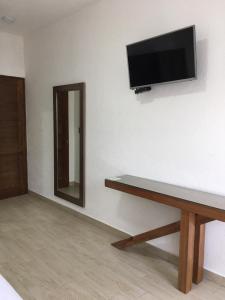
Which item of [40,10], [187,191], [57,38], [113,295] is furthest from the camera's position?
[57,38]

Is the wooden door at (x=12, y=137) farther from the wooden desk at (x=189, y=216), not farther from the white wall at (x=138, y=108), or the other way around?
the wooden desk at (x=189, y=216)

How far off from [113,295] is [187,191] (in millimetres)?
1020

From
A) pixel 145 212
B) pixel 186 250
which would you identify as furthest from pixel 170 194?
pixel 145 212

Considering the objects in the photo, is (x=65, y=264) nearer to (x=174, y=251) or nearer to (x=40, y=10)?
(x=174, y=251)

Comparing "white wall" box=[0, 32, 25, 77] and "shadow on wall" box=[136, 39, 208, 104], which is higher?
"white wall" box=[0, 32, 25, 77]

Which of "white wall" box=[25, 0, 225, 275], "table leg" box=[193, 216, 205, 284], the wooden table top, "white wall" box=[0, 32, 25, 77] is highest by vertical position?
"white wall" box=[0, 32, 25, 77]

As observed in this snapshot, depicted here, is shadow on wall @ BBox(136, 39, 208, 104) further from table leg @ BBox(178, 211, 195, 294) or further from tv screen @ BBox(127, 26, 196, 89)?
table leg @ BBox(178, 211, 195, 294)

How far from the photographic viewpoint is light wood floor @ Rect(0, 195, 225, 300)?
6.94 ft

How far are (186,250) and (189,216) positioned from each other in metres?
0.28

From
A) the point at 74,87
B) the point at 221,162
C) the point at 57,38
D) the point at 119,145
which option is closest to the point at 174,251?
the point at 221,162

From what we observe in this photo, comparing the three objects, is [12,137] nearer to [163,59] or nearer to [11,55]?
[11,55]

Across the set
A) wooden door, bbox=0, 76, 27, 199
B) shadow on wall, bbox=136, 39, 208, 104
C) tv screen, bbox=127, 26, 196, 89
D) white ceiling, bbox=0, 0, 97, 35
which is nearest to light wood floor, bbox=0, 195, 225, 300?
wooden door, bbox=0, 76, 27, 199

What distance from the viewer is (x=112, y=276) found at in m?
2.33

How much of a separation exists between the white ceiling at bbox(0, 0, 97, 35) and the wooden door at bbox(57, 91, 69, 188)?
977 mm
